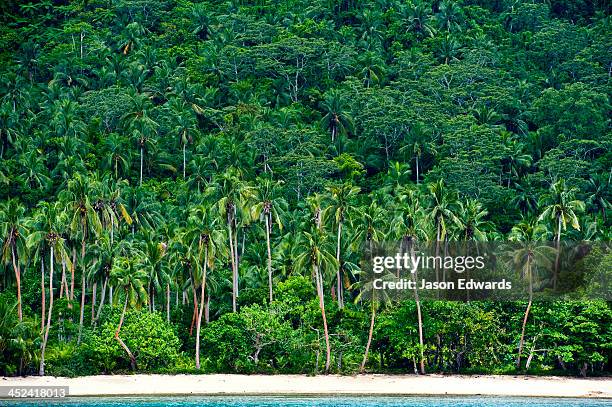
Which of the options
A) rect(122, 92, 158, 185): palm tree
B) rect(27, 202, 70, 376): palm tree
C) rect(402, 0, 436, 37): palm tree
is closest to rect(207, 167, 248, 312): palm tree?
rect(27, 202, 70, 376): palm tree

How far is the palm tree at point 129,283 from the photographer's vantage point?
7931 centimetres

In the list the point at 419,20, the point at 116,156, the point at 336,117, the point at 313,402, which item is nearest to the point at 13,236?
the point at 313,402

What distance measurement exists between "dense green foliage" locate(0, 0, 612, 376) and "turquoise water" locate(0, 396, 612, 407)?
21.7 ft

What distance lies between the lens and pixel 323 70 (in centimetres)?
14375

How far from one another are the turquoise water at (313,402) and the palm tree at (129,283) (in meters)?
6.95

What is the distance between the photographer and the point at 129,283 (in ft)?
260

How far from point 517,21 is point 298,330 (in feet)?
296

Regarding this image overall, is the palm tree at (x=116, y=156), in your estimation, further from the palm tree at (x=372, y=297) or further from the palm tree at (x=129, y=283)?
the palm tree at (x=372, y=297)

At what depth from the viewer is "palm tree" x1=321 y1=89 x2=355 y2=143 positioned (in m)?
129

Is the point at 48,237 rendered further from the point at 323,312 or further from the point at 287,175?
the point at 287,175

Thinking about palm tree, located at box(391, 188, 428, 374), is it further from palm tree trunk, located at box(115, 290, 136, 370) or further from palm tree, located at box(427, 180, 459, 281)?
palm tree trunk, located at box(115, 290, 136, 370)

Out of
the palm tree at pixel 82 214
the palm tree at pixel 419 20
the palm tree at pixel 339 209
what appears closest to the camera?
the palm tree at pixel 82 214

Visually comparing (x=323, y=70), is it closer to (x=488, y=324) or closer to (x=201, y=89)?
(x=201, y=89)

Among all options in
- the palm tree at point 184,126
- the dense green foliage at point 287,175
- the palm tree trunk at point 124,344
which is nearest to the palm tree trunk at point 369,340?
the dense green foliage at point 287,175
